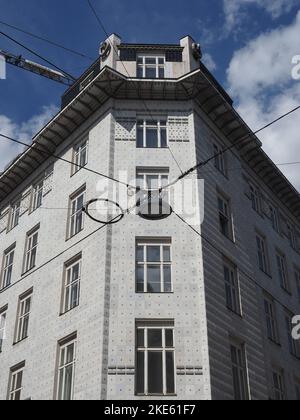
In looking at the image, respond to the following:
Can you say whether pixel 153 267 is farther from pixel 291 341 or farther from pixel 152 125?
pixel 291 341

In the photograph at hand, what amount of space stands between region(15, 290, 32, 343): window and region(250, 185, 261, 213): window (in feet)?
41.2

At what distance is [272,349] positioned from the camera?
26266 millimetres

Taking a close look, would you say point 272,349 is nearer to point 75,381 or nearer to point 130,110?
point 75,381

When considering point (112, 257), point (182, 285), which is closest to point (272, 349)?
point (182, 285)

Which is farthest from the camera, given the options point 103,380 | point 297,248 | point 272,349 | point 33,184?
point 297,248

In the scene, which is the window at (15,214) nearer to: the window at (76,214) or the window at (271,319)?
the window at (76,214)

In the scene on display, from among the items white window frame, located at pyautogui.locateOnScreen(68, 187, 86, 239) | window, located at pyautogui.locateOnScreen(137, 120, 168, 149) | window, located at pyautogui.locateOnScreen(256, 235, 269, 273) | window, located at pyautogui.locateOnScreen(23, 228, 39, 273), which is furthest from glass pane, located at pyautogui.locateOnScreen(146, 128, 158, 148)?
window, located at pyautogui.locateOnScreen(256, 235, 269, 273)

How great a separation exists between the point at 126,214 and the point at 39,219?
6.79 meters

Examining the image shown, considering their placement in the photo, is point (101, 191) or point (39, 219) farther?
point (39, 219)

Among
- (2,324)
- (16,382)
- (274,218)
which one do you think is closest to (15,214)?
(2,324)

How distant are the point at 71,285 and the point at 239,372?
7766 millimetres

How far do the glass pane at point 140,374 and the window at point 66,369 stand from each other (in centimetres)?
269
